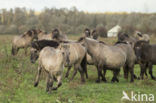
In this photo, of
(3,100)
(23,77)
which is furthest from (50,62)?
(23,77)

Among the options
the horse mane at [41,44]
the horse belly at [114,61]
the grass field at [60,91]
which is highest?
the horse mane at [41,44]

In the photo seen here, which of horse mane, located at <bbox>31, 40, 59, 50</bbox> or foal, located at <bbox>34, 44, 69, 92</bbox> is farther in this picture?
horse mane, located at <bbox>31, 40, 59, 50</bbox>

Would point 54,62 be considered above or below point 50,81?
above

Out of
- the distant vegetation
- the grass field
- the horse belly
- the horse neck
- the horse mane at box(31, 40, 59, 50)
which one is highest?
the horse mane at box(31, 40, 59, 50)

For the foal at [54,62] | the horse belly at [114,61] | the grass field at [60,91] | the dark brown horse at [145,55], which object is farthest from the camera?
the dark brown horse at [145,55]

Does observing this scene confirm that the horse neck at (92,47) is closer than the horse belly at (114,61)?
No

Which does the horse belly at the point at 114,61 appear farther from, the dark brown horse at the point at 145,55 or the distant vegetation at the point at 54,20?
the distant vegetation at the point at 54,20

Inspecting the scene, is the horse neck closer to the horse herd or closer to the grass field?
the horse herd

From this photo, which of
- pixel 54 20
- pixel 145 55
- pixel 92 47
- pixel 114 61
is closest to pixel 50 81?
pixel 92 47

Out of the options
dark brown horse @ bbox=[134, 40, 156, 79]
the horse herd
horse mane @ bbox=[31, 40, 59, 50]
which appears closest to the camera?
the horse herd

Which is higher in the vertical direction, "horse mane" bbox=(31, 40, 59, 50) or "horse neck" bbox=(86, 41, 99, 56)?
"horse mane" bbox=(31, 40, 59, 50)

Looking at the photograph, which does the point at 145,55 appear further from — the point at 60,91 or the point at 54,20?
the point at 54,20

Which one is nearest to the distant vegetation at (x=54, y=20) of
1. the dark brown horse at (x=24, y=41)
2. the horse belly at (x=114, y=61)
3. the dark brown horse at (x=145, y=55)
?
the dark brown horse at (x=24, y=41)

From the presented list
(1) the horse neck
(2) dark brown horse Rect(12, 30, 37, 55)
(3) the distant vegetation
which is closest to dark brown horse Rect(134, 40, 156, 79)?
(1) the horse neck
